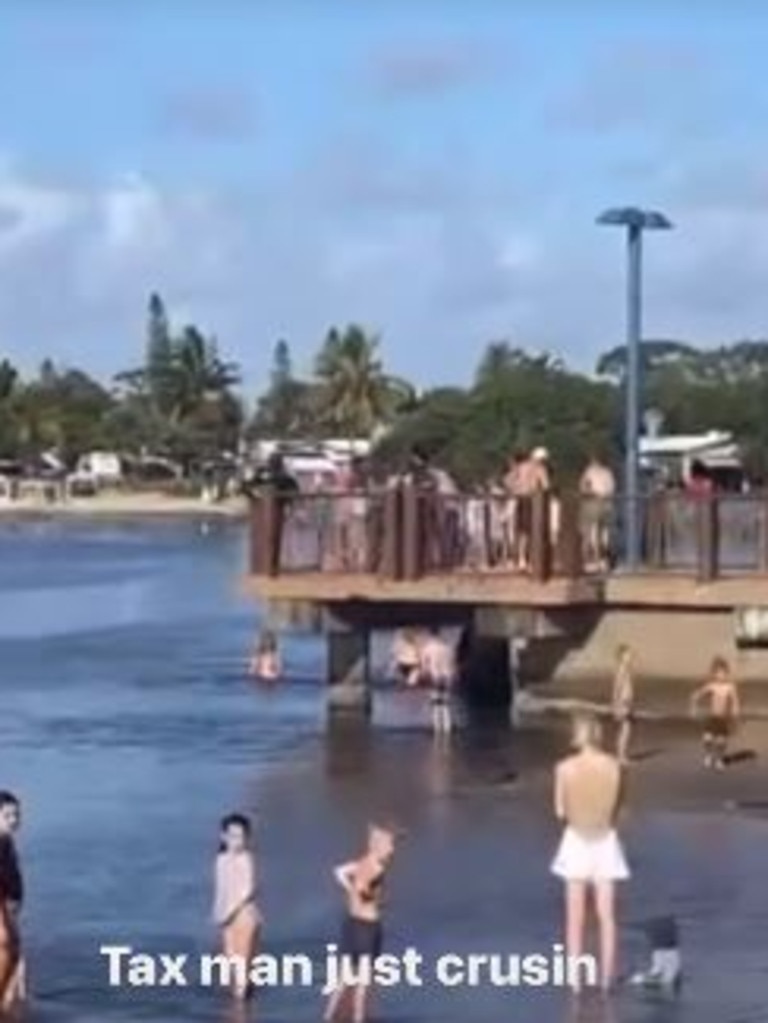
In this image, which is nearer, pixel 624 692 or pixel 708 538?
pixel 624 692

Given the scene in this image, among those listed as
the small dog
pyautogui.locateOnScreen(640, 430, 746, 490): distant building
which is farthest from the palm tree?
the small dog

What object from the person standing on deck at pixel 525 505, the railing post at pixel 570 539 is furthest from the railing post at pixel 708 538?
the person standing on deck at pixel 525 505

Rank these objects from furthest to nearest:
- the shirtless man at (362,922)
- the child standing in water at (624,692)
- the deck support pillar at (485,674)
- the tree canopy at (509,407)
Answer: the tree canopy at (509,407)
the deck support pillar at (485,674)
the child standing in water at (624,692)
the shirtless man at (362,922)

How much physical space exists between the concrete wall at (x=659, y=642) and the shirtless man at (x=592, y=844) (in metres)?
17.1

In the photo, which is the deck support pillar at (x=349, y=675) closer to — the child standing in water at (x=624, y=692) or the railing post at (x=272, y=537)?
the railing post at (x=272, y=537)

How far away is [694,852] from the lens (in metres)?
25.0

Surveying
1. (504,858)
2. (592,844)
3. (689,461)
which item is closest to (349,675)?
(504,858)

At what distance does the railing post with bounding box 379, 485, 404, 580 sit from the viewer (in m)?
35.0

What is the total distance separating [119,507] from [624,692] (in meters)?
153

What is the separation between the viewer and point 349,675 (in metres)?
37.9

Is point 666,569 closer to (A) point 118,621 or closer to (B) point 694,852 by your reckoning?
(B) point 694,852

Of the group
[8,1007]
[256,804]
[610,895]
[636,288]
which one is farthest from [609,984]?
[636,288]

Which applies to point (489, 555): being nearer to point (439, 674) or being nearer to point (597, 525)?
point (597, 525)

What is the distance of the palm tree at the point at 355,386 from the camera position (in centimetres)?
18638
